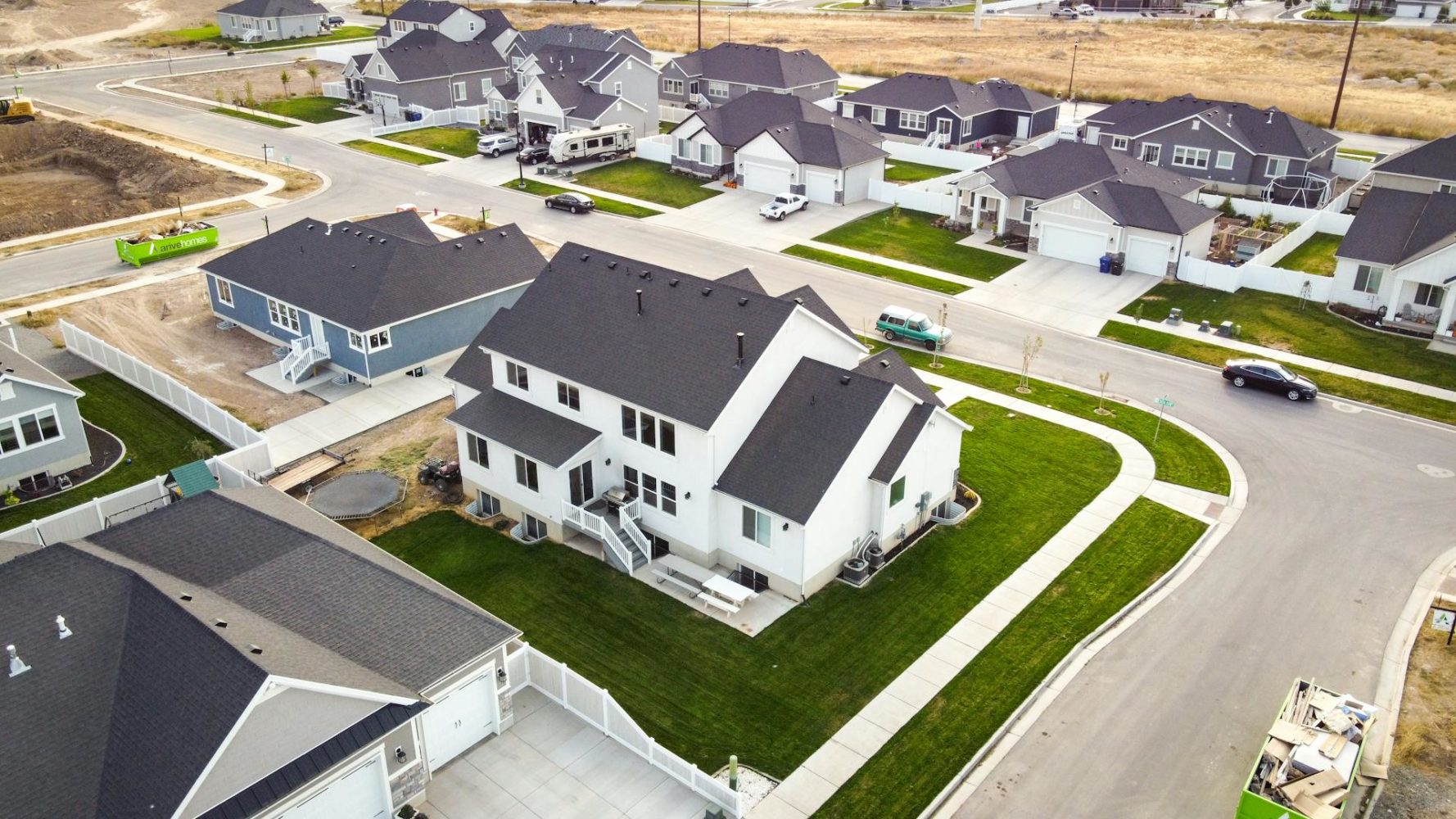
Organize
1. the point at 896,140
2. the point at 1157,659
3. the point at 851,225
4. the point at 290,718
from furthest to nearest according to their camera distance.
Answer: the point at 896,140 < the point at 851,225 < the point at 1157,659 < the point at 290,718

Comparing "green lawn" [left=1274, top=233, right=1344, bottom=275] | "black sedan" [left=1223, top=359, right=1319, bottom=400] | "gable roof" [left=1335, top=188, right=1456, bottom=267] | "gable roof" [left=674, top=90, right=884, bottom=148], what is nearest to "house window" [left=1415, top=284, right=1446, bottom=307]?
"gable roof" [left=1335, top=188, right=1456, bottom=267]

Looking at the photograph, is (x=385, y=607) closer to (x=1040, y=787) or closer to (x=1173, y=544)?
(x=1040, y=787)

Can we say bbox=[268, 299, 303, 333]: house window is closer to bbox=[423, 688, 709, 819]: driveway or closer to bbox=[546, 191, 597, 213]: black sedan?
bbox=[546, 191, 597, 213]: black sedan

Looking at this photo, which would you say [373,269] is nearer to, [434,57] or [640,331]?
[640,331]

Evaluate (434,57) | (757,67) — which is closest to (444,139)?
(434,57)

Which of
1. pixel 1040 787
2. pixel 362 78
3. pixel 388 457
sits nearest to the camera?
pixel 1040 787

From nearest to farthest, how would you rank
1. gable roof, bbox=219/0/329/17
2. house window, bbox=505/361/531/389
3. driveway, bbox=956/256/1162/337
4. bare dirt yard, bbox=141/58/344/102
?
house window, bbox=505/361/531/389
driveway, bbox=956/256/1162/337
bare dirt yard, bbox=141/58/344/102
gable roof, bbox=219/0/329/17

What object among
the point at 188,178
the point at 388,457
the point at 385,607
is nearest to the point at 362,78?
the point at 188,178
